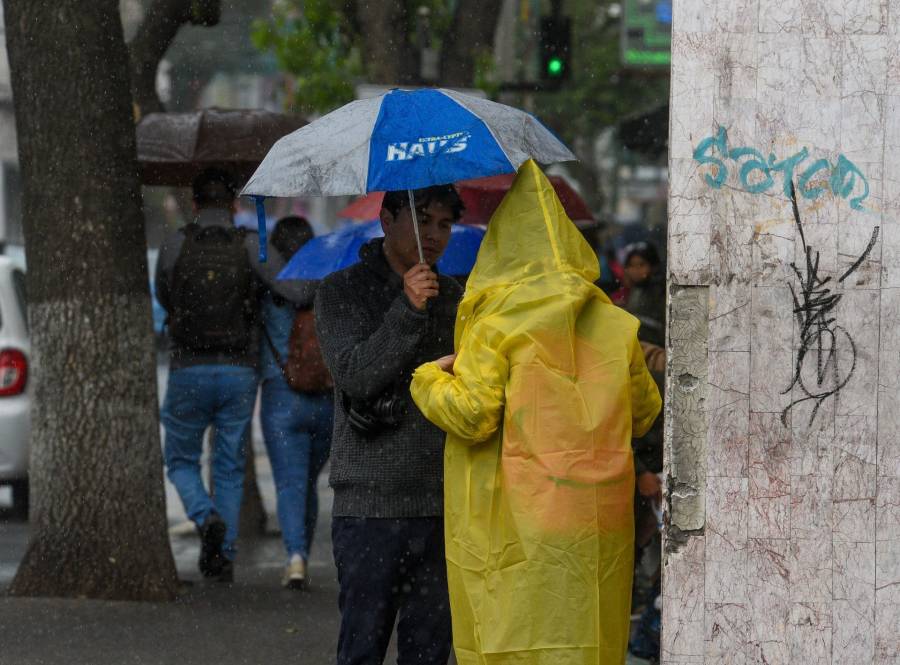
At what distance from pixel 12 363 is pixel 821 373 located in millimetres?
7127

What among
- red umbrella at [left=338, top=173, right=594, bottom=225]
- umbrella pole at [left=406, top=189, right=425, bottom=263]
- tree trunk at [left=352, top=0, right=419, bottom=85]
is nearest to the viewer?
umbrella pole at [left=406, top=189, right=425, bottom=263]

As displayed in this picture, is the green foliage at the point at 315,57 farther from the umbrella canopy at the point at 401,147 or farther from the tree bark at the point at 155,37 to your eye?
the umbrella canopy at the point at 401,147

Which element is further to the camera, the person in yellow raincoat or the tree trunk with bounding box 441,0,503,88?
the tree trunk with bounding box 441,0,503,88

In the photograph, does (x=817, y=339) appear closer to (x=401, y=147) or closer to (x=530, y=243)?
(x=530, y=243)

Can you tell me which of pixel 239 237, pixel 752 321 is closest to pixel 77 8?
pixel 239 237

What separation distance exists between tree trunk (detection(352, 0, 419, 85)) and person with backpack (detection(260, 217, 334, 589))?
13.7ft

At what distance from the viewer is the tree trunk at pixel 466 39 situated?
479 inches

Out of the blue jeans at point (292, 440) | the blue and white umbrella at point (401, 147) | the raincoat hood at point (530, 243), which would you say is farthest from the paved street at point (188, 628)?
the raincoat hood at point (530, 243)

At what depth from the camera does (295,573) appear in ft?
26.5

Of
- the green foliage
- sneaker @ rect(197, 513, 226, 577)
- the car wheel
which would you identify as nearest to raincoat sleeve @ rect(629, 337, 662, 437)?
sneaker @ rect(197, 513, 226, 577)

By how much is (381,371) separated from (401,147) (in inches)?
26.1

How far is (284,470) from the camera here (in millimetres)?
8188

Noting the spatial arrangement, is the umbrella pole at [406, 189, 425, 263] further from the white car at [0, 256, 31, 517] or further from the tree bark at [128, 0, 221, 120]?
the white car at [0, 256, 31, 517]

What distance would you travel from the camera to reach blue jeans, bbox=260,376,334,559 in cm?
815
